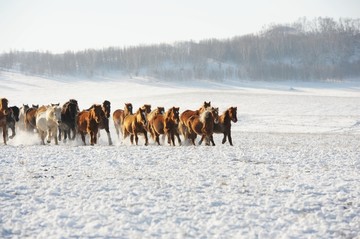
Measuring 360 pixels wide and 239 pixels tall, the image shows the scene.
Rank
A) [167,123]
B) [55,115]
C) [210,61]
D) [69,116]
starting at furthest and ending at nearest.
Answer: [210,61]
[69,116]
[55,115]
[167,123]

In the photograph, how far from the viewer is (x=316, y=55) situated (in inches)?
7451

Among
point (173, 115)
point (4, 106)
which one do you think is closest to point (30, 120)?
point (4, 106)

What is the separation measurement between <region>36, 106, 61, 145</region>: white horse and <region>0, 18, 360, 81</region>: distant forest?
12253 cm

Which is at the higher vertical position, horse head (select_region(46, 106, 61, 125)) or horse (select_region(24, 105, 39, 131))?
horse head (select_region(46, 106, 61, 125))

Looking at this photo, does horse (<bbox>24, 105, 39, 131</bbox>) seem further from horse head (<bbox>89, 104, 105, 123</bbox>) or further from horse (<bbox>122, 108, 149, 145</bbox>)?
horse (<bbox>122, 108, 149, 145</bbox>)

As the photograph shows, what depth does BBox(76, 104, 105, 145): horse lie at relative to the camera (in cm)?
2067

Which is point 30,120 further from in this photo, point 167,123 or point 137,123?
point 167,123

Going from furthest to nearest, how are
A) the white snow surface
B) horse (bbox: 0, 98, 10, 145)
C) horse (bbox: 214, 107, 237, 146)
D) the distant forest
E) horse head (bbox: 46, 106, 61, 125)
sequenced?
the distant forest
horse (bbox: 0, 98, 10, 145)
horse (bbox: 214, 107, 237, 146)
horse head (bbox: 46, 106, 61, 125)
the white snow surface

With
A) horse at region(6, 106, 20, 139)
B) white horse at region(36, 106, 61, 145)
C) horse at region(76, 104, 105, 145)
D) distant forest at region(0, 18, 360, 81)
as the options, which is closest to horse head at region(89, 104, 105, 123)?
horse at region(76, 104, 105, 145)

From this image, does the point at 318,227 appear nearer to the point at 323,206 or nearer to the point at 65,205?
the point at 323,206

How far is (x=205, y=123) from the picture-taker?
19.8 metres

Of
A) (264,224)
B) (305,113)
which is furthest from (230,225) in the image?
(305,113)

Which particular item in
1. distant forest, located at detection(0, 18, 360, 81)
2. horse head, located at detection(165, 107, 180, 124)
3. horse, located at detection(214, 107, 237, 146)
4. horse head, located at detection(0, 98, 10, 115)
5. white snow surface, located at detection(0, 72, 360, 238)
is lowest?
white snow surface, located at detection(0, 72, 360, 238)

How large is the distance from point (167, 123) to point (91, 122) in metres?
3.64
